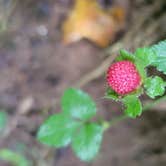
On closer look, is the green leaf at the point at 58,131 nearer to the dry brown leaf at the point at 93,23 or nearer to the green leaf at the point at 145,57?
the green leaf at the point at 145,57

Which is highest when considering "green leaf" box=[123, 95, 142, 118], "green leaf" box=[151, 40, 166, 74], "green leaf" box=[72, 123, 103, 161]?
"green leaf" box=[151, 40, 166, 74]

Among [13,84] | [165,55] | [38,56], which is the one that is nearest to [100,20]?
[38,56]

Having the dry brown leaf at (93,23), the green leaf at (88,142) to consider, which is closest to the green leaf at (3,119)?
the dry brown leaf at (93,23)

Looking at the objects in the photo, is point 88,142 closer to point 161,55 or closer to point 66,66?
point 161,55

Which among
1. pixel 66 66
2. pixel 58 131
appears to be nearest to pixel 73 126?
pixel 58 131

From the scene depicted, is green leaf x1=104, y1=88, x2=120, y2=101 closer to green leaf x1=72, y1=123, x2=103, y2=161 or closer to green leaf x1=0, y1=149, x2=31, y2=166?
green leaf x1=72, y1=123, x2=103, y2=161

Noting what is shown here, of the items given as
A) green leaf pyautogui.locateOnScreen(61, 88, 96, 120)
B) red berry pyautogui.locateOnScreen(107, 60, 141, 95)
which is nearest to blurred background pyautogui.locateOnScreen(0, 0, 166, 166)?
green leaf pyautogui.locateOnScreen(61, 88, 96, 120)
